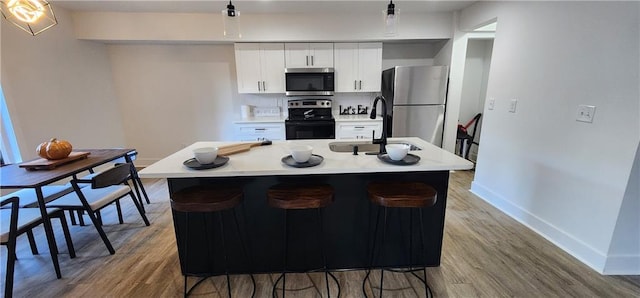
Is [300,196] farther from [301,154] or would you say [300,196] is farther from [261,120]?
[261,120]

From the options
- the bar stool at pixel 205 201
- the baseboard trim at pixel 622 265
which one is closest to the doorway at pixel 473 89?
the baseboard trim at pixel 622 265

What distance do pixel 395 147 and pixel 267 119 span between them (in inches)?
107

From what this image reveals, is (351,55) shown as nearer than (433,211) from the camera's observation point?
No

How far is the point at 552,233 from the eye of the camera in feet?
7.10

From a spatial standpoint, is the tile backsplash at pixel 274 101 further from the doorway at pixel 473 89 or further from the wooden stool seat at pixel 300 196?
the wooden stool seat at pixel 300 196

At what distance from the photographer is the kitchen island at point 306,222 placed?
1.69m

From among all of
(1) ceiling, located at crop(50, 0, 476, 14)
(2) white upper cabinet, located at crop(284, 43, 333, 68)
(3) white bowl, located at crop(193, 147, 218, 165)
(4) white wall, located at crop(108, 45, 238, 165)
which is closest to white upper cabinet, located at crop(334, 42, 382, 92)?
(2) white upper cabinet, located at crop(284, 43, 333, 68)

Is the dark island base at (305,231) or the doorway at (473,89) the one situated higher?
the doorway at (473,89)

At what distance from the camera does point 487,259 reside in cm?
196

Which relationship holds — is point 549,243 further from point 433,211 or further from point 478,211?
point 433,211

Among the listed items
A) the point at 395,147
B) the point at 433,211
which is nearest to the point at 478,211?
the point at 433,211

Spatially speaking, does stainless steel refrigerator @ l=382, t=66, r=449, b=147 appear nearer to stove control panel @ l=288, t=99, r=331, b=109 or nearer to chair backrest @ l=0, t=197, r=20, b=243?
stove control panel @ l=288, t=99, r=331, b=109

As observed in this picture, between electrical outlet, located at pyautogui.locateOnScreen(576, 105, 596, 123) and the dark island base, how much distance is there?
3.75ft

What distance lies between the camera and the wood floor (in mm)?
1674
